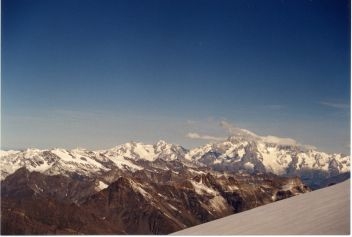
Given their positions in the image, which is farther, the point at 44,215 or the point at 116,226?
the point at 116,226

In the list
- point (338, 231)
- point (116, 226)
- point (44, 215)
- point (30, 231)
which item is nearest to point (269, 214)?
point (338, 231)

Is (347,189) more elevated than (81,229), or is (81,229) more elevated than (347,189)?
(347,189)

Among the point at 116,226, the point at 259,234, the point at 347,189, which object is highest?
the point at 347,189

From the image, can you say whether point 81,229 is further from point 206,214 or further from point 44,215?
point 206,214

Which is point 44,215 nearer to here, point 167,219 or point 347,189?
point 167,219

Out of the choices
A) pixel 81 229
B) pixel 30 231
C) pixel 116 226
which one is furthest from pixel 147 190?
pixel 30 231

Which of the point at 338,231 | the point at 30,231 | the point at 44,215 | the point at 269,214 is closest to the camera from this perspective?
the point at 338,231

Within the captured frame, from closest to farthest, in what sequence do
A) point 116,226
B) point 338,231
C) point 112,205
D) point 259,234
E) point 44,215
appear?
1. point 338,231
2. point 259,234
3. point 44,215
4. point 116,226
5. point 112,205
